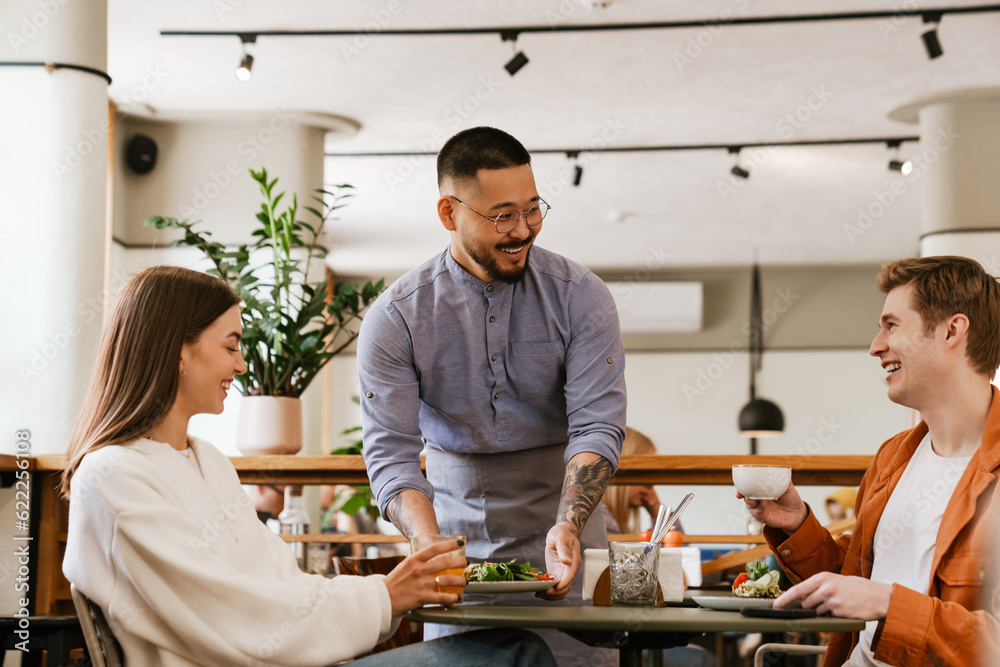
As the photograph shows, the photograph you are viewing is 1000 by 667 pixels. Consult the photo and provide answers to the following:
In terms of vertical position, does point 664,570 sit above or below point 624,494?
above

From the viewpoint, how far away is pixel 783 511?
1837mm

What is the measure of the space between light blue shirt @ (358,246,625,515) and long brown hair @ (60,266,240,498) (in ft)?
2.04

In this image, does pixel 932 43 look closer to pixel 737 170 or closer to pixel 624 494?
pixel 737 170

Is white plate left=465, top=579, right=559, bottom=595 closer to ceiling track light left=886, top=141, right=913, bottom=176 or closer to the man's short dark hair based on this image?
the man's short dark hair

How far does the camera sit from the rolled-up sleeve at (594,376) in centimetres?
206

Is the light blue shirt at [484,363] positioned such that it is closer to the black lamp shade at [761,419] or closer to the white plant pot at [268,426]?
the white plant pot at [268,426]

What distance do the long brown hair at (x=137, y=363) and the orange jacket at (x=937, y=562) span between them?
1147mm

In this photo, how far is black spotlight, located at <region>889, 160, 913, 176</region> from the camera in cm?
677

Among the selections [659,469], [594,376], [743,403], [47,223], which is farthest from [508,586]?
[743,403]

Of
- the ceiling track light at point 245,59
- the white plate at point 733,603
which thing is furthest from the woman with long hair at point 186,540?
the ceiling track light at point 245,59

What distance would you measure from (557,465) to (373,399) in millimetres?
433

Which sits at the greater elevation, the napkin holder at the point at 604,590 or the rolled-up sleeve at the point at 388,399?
the rolled-up sleeve at the point at 388,399

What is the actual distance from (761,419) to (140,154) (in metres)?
5.49

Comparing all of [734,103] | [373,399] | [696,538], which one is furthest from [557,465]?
[734,103]
